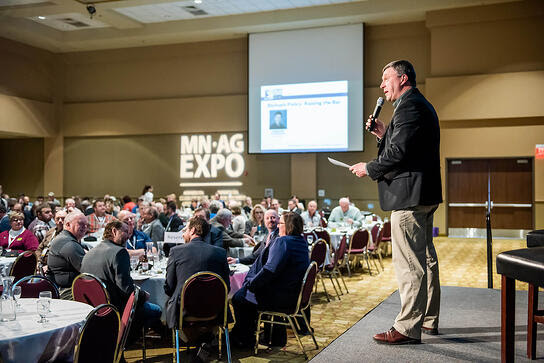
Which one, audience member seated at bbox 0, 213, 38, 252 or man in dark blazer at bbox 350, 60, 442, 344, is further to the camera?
audience member seated at bbox 0, 213, 38, 252

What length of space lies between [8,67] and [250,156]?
819cm

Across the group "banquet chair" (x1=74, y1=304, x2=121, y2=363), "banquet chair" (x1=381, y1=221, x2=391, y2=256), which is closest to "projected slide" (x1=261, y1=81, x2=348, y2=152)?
"banquet chair" (x1=381, y1=221, x2=391, y2=256)

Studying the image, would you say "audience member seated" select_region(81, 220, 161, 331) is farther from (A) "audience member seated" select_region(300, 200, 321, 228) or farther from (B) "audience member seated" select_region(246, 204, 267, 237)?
(A) "audience member seated" select_region(300, 200, 321, 228)

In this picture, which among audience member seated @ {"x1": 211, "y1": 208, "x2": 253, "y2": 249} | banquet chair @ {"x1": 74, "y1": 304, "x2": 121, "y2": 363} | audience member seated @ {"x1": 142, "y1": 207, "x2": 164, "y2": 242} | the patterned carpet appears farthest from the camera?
audience member seated @ {"x1": 142, "y1": 207, "x2": 164, "y2": 242}

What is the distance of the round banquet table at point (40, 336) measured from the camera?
2.71 metres

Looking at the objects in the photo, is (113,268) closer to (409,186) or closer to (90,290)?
(90,290)

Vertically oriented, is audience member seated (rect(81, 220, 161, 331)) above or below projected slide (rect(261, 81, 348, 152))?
Answer: below

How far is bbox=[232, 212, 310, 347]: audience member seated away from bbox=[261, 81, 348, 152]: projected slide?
10.1 m

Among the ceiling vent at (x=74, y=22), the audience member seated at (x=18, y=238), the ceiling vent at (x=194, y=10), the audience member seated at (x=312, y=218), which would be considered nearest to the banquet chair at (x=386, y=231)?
the audience member seated at (x=312, y=218)

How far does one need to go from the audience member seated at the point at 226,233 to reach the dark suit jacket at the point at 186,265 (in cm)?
232

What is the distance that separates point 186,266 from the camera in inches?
159

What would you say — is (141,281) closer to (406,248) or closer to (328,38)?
(406,248)

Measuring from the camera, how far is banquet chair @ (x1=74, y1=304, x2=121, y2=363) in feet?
8.25

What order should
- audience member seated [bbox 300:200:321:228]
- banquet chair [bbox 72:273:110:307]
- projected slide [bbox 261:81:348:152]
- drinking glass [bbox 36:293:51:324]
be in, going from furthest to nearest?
projected slide [bbox 261:81:348:152], audience member seated [bbox 300:200:321:228], banquet chair [bbox 72:273:110:307], drinking glass [bbox 36:293:51:324]
